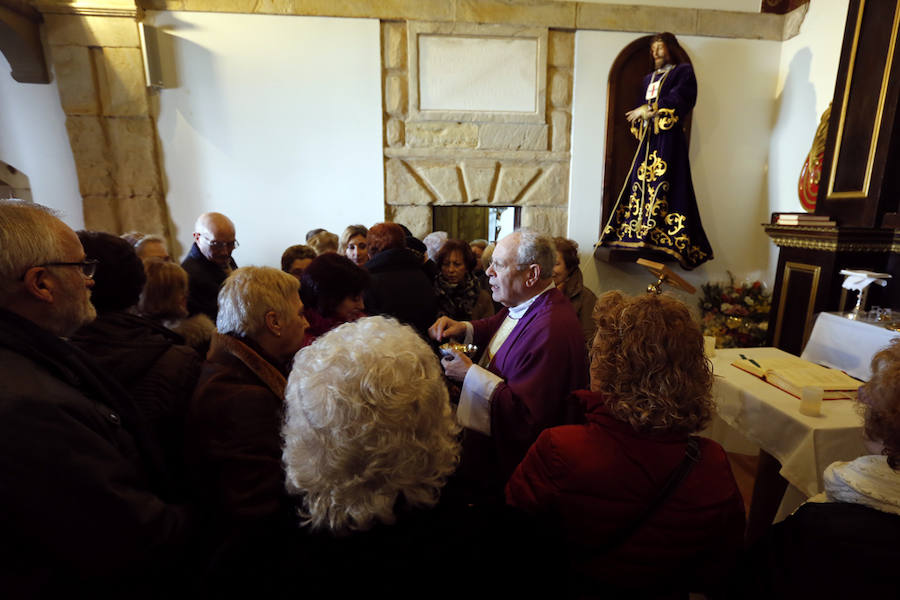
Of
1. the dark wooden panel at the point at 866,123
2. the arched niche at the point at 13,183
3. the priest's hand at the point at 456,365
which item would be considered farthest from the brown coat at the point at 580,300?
the arched niche at the point at 13,183

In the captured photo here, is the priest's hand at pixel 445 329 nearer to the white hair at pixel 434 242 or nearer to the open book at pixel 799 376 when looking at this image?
the white hair at pixel 434 242

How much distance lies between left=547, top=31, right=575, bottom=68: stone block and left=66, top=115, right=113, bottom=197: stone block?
476 cm

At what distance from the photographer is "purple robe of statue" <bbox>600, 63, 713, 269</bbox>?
15.2ft

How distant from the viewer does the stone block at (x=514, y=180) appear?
5.07m

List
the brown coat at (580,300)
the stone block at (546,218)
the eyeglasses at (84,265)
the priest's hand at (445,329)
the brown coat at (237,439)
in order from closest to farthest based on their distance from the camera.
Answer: the eyeglasses at (84,265) < the brown coat at (237,439) < the priest's hand at (445,329) < the brown coat at (580,300) < the stone block at (546,218)

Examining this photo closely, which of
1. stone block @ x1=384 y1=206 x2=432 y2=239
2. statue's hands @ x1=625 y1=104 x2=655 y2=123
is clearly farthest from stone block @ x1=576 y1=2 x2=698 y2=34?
stone block @ x1=384 y1=206 x2=432 y2=239

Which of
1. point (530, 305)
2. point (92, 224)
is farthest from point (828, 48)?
point (92, 224)

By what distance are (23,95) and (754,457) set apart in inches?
287

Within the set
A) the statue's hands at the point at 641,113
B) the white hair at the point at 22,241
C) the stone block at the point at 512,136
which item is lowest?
the white hair at the point at 22,241

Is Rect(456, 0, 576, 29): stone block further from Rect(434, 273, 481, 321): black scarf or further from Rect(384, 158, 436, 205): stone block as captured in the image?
Rect(434, 273, 481, 321): black scarf

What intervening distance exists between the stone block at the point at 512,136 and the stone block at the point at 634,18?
117cm

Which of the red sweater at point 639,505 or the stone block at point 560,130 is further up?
the stone block at point 560,130

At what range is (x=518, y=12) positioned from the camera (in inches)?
187

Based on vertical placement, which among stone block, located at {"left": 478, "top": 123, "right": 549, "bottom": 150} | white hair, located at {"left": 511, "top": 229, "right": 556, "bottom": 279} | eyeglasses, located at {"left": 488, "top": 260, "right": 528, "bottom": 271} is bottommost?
eyeglasses, located at {"left": 488, "top": 260, "right": 528, "bottom": 271}
